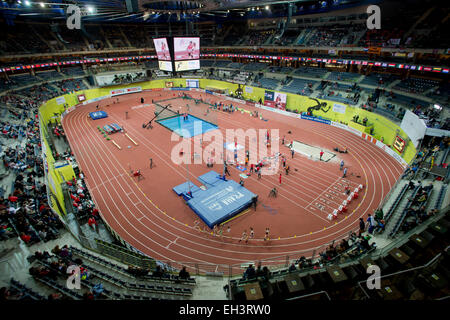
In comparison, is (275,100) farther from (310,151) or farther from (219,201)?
(219,201)

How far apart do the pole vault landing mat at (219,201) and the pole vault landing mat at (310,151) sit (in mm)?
10325

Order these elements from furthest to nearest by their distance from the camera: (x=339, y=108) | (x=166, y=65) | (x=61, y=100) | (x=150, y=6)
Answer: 1. (x=61, y=100)
2. (x=339, y=108)
3. (x=150, y=6)
4. (x=166, y=65)

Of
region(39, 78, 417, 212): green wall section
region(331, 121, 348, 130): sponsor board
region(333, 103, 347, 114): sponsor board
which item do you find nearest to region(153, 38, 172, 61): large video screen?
region(39, 78, 417, 212): green wall section

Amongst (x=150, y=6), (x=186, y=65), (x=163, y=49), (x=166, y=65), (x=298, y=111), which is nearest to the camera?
(x=163, y=49)

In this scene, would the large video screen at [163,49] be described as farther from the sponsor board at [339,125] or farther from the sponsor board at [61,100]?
the sponsor board at [339,125]

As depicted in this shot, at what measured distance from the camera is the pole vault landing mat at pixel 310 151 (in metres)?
25.1

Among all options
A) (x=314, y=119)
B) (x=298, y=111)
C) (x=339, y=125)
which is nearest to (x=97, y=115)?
(x=298, y=111)

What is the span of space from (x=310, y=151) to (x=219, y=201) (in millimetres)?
13799

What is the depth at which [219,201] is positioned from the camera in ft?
58.9

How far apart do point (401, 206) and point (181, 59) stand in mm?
26875

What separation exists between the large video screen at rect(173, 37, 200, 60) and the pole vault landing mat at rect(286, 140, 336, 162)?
57.0 feet

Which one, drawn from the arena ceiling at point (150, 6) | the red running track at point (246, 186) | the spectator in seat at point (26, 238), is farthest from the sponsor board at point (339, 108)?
the spectator in seat at point (26, 238)
